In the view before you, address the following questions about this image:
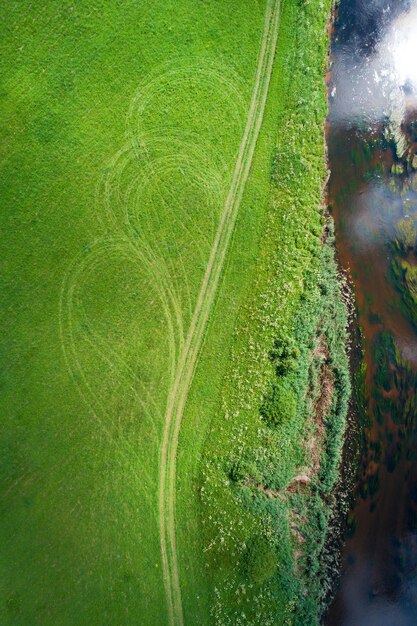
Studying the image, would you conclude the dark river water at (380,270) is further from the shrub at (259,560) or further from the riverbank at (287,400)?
the shrub at (259,560)

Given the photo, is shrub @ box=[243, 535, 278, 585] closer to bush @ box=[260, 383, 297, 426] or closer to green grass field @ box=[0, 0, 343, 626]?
green grass field @ box=[0, 0, 343, 626]

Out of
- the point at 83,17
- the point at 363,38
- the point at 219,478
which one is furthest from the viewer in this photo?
the point at 363,38

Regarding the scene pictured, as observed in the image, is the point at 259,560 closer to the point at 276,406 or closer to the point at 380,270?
the point at 276,406

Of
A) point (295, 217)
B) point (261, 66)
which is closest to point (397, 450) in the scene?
point (295, 217)

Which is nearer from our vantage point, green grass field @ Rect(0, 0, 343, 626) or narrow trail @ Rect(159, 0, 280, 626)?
green grass field @ Rect(0, 0, 343, 626)

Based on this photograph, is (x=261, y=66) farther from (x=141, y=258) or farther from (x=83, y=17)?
(x=141, y=258)

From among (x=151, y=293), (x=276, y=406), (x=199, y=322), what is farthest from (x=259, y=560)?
(x=151, y=293)

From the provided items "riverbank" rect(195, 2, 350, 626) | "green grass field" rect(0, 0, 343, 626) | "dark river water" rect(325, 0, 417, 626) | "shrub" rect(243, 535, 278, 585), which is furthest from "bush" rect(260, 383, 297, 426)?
"shrub" rect(243, 535, 278, 585)
